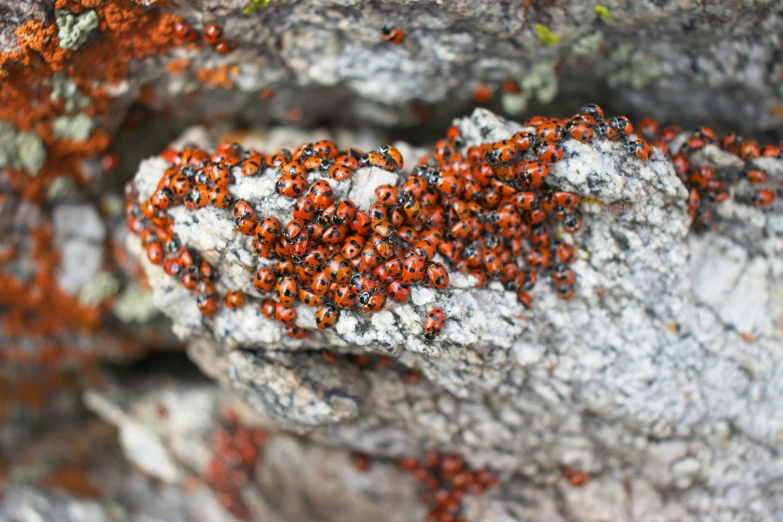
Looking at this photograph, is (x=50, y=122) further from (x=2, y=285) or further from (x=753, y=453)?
(x=753, y=453)

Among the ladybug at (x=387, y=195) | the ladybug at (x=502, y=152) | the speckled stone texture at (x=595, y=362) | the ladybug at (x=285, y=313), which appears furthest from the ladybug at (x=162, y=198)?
the ladybug at (x=502, y=152)

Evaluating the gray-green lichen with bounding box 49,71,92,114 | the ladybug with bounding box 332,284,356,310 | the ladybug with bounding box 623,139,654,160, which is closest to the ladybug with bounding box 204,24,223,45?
the gray-green lichen with bounding box 49,71,92,114

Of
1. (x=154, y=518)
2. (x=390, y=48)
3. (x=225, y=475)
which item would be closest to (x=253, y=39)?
(x=390, y=48)

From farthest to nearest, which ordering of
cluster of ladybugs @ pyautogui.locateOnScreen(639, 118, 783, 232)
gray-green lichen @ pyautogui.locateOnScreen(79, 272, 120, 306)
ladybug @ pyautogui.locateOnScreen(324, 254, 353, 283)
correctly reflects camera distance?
gray-green lichen @ pyautogui.locateOnScreen(79, 272, 120, 306) → cluster of ladybugs @ pyautogui.locateOnScreen(639, 118, 783, 232) → ladybug @ pyautogui.locateOnScreen(324, 254, 353, 283)

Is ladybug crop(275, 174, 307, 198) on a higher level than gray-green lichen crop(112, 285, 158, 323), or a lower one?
higher

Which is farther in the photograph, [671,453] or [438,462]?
[438,462]

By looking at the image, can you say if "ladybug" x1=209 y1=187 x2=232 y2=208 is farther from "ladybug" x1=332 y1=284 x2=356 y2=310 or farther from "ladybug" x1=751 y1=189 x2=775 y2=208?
"ladybug" x1=751 y1=189 x2=775 y2=208

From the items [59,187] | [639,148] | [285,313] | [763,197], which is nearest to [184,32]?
[59,187]
